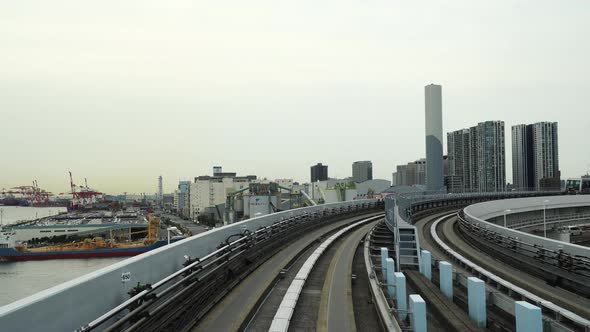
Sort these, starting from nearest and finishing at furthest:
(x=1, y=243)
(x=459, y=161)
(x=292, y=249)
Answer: (x=292, y=249) < (x=1, y=243) < (x=459, y=161)

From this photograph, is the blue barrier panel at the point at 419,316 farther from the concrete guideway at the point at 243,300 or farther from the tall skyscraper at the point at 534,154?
the tall skyscraper at the point at 534,154

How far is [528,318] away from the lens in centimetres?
536

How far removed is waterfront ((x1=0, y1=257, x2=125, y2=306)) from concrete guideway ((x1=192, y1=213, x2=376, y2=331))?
48267 mm

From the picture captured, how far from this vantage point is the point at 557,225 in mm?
39281

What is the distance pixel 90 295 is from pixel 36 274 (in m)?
71.3

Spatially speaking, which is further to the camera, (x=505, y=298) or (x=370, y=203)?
(x=370, y=203)

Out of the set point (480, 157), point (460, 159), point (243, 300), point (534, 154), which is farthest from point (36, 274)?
point (534, 154)

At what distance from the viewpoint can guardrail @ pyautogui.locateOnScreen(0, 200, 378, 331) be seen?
3549 millimetres

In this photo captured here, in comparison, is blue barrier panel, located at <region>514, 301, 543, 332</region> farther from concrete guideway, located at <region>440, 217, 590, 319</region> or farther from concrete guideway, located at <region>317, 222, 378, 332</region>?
concrete guideway, located at <region>440, 217, 590, 319</region>

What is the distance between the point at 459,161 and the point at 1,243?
146384 millimetres

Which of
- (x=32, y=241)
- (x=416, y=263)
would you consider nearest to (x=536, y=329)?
(x=416, y=263)

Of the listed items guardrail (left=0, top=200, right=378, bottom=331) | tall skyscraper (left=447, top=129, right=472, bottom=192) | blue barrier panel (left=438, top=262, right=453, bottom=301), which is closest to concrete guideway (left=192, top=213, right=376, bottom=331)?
guardrail (left=0, top=200, right=378, bottom=331)

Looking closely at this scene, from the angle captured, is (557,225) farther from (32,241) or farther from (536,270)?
(32,241)

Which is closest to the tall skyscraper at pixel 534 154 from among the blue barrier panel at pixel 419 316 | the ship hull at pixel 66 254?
the ship hull at pixel 66 254
